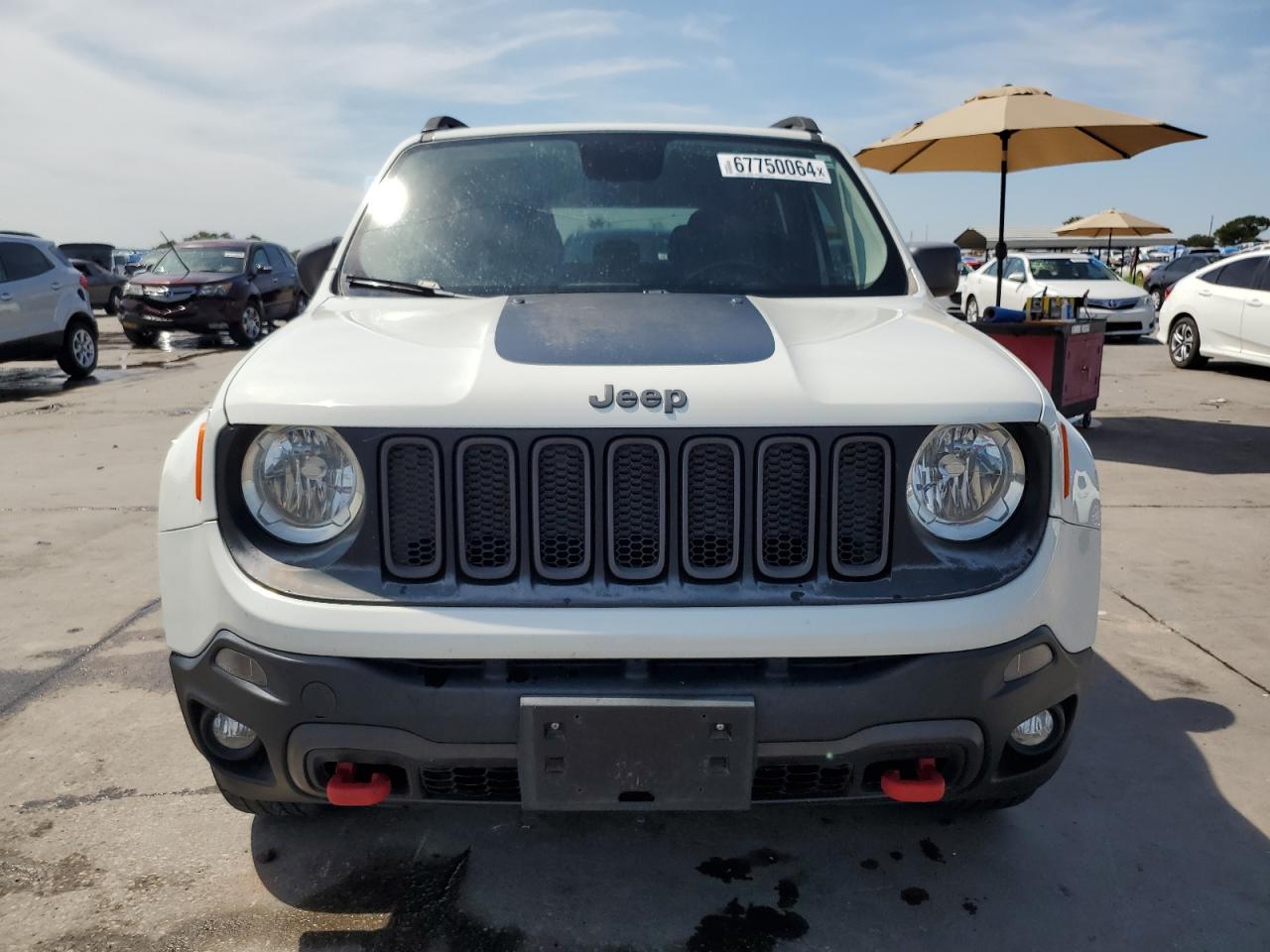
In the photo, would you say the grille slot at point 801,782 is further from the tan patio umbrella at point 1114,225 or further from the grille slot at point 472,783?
the tan patio umbrella at point 1114,225

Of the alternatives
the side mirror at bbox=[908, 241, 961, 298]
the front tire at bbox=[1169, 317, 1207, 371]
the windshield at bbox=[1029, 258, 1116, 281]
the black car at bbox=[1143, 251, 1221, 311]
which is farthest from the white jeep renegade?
the black car at bbox=[1143, 251, 1221, 311]

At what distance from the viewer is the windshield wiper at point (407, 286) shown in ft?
9.53

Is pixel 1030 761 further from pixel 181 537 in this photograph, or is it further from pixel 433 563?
pixel 181 537

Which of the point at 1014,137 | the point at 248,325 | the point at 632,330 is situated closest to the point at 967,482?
the point at 632,330

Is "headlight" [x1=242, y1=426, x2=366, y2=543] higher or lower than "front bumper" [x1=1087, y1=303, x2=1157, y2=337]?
higher

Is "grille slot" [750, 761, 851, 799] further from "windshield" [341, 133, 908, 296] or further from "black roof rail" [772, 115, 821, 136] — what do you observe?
"black roof rail" [772, 115, 821, 136]

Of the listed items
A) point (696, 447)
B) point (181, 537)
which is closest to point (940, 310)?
point (696, 447)

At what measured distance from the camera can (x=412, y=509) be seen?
2.06 m

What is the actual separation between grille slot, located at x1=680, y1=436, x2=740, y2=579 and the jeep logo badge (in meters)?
0.09

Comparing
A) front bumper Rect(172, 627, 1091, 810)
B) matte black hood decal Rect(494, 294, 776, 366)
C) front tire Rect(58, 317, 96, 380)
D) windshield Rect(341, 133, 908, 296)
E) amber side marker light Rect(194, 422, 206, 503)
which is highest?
windshield Rect(341, 133, 908, 296)

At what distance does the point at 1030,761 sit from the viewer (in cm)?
219

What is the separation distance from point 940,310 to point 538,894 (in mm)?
1911

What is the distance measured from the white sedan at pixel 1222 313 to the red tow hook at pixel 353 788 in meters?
12.9

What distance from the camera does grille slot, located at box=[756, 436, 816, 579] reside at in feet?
6.73
